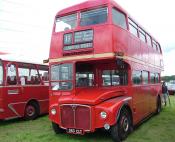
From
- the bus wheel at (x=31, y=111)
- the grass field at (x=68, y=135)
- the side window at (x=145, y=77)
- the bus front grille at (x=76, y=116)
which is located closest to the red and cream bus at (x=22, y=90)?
the bus wheel at (x=31, y=111)

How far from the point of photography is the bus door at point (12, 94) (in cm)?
1217

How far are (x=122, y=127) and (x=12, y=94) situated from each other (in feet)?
17.5

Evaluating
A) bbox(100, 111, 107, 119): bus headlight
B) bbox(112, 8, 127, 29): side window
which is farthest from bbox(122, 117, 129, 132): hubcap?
bbox(112, 8, 127, 29): side window

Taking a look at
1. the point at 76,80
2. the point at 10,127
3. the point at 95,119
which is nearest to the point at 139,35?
the point at 76,80

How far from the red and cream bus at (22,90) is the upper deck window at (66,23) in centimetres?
293

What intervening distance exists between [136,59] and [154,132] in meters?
2.67

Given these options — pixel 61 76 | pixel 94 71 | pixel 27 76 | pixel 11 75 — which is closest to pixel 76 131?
pixel 61 76

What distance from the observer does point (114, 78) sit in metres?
10.2

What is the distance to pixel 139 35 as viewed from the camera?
480 inches

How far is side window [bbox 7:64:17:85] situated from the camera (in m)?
12.2

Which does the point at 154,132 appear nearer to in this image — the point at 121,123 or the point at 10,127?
the point at 121,123

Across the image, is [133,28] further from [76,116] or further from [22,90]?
[22,90]

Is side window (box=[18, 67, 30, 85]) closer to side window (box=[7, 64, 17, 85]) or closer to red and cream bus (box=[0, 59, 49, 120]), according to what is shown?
red and cream bus (box=[0, 59, 49, 120])

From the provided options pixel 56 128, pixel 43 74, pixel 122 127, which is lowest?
pixel 56 128
